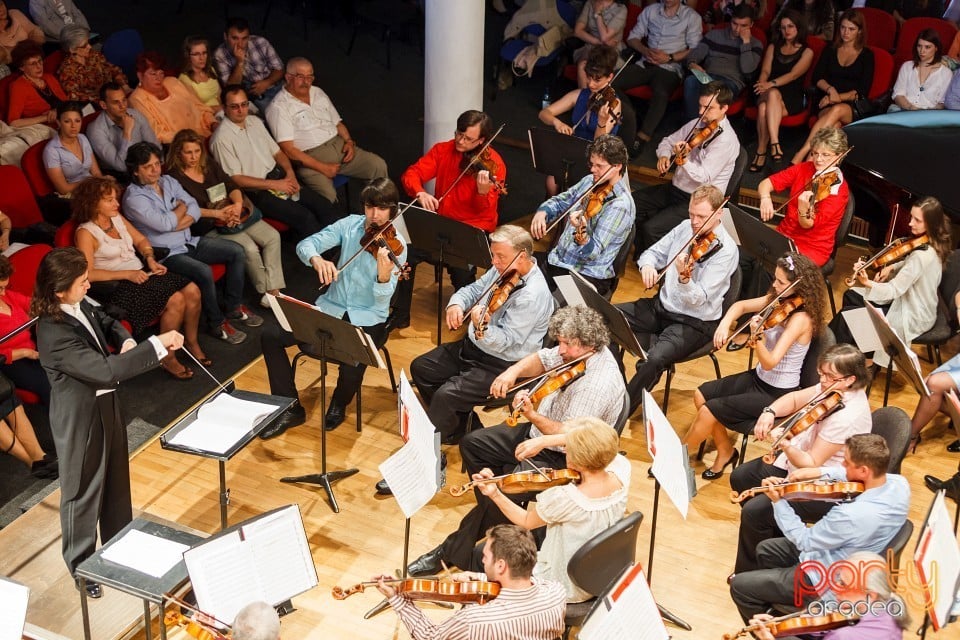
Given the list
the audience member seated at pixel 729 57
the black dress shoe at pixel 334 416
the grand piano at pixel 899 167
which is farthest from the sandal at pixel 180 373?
the audience member seated at pixel 729 57

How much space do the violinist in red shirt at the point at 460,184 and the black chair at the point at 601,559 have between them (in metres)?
2.77

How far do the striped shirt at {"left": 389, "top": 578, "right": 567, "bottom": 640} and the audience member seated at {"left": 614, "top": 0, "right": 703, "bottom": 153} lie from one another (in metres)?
5.53

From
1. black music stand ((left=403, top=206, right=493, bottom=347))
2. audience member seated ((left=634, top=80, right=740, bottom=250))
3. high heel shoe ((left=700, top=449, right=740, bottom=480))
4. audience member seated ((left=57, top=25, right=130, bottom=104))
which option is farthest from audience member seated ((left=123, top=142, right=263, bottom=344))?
high heel shoe ((left=700, top=449, right=740, bottom=480))

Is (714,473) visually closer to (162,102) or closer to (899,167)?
(899,167)

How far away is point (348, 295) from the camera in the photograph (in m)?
5.70

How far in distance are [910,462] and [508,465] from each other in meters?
2.18

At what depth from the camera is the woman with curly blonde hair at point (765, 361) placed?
16.4 ft

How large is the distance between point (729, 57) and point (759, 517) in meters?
5.03

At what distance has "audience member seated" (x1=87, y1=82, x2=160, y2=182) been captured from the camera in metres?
6.84

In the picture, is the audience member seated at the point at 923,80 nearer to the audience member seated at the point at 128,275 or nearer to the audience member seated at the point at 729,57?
the audience member seated at the point at 729,57

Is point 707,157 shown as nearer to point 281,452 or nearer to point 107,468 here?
point 281,452

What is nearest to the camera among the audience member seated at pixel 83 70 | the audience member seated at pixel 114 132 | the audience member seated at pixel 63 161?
the audience member seated at pixel 63 161

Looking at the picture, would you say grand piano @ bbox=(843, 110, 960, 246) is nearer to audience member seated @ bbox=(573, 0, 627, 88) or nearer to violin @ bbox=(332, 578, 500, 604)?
audience member seated @ bbox=(573, 0, 627, 88)

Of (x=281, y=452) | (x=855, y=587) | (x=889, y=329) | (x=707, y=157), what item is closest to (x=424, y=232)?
(x=281, y=452)
